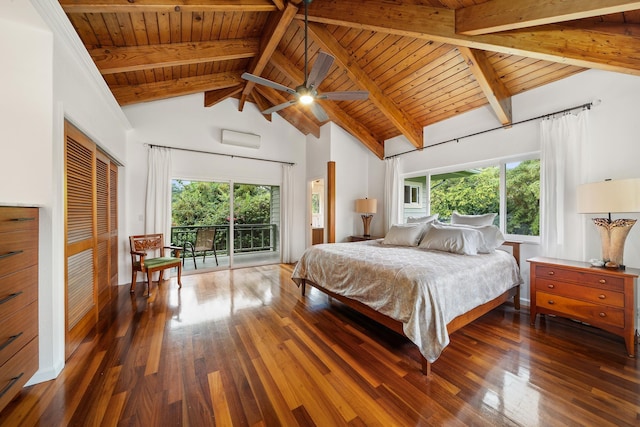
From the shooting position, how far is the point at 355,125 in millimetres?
4902

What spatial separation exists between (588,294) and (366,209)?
3.22 metres

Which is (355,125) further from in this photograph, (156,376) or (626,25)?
(156,376)

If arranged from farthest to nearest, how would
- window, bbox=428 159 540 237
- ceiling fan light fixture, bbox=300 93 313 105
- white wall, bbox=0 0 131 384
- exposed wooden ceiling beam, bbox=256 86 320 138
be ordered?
1. exposed wooden ceiling beam, bbox=256 86 320 138
2. window, bbox=428 159 540 237
3. ceiling fan light fixture, bbox=300 93 313 105
4. white wall, bbox=0 0 131 384

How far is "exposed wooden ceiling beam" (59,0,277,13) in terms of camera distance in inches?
81.2

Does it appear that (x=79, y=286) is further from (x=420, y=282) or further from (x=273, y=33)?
(x=273, y=33)

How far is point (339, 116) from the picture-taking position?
4.65 m

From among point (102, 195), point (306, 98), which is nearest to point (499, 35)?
point (306, 98)

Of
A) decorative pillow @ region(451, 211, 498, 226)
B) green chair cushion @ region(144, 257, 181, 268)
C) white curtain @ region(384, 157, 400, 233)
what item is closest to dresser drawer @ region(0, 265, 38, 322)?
green chair cushion @ region(144, 257, 181, 268)

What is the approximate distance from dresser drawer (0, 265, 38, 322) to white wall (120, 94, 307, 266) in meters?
2.75

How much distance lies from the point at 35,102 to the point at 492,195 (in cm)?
499

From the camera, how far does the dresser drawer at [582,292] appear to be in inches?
81.9

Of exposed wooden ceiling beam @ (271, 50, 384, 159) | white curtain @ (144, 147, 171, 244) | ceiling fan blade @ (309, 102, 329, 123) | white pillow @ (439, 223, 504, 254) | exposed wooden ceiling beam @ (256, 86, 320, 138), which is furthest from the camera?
exposed wooden ceiling beam @ (256, 86, 320, 138)

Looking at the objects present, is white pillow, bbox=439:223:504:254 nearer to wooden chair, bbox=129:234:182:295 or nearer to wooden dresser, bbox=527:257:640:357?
wooden dresser, bbox=527:257:640:357

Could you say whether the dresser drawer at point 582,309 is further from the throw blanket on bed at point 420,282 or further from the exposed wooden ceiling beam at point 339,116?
the exposed wooden ceiling beam at point 339,116
